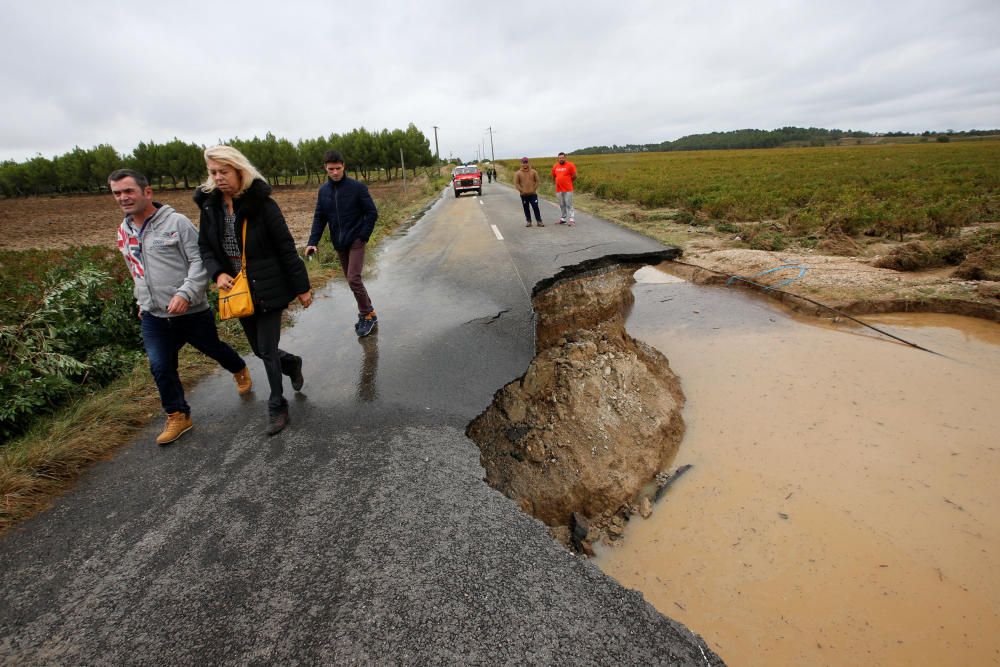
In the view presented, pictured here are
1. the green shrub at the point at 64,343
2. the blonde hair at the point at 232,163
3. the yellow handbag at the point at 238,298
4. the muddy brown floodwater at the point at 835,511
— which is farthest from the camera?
the green shrub at the point at 64,343

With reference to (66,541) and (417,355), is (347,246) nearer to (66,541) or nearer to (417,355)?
(417,355)

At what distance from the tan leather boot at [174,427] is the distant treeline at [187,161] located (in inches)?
2615

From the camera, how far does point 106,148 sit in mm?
69188

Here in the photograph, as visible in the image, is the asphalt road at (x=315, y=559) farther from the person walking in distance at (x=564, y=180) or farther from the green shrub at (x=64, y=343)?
the person walking in distance at (x=564, y=180)

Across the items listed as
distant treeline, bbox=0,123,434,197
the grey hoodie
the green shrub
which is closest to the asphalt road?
the green shrub

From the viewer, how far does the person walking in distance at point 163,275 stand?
9.57 ft

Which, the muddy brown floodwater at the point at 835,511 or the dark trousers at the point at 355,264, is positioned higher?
the dark trousers at the point at 355,264

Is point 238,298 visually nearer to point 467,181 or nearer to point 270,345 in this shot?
point 270,345

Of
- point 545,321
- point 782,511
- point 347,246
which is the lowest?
point 782,511

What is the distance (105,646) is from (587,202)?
59.8ft

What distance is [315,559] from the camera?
6.95ft

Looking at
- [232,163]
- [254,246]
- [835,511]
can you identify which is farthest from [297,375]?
[835,511]

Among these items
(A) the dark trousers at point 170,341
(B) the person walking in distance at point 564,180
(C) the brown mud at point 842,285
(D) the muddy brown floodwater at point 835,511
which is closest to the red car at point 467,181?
(B) the person walking in distance at point 564,180

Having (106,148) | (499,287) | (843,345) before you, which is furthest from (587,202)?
(106,148)
